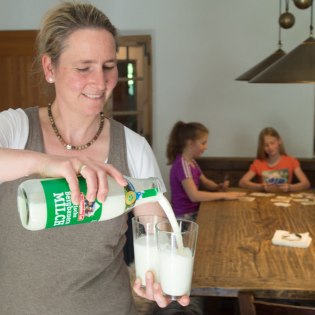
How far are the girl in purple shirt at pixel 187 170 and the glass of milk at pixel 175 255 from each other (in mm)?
2482

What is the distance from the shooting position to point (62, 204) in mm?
850

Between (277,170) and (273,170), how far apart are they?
0.03 m

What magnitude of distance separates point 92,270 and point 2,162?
0.43 metres

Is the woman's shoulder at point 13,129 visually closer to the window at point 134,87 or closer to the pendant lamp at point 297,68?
the pendant lamp at point 297,68

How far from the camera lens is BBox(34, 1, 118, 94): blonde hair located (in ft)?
3.82

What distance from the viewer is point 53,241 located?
1191 mm

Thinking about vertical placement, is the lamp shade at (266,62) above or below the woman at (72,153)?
above

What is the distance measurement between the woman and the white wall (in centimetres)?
394

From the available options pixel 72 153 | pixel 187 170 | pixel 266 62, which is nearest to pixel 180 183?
pixel 187 170

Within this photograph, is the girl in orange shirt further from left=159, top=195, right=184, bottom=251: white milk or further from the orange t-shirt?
left=159, top=195, right=184, bottom=251: white milk

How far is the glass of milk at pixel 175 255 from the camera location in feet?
3.40

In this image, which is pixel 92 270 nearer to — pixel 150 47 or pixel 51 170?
pixel 51 170

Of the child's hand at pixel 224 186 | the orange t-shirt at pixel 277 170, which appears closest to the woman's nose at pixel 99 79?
the child's hand at pixel 224 186

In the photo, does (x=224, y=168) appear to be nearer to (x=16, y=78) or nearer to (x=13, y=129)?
(x=16, y=78)
